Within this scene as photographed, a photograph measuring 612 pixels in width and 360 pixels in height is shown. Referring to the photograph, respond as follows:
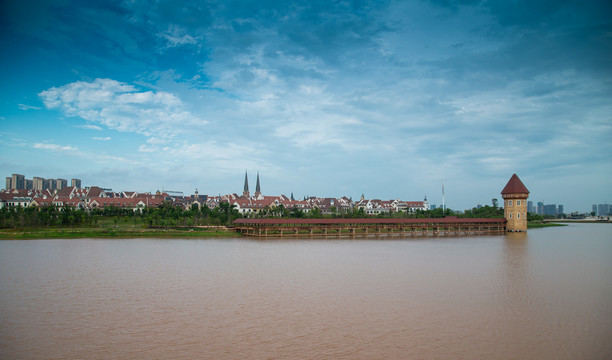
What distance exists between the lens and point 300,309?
1268 cm

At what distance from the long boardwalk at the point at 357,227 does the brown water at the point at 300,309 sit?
18627mm

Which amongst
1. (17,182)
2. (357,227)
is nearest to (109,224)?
(357,227)

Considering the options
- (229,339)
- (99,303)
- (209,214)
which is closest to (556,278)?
(229,339)

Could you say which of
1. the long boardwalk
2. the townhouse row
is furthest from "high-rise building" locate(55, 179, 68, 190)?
the long boardwalk

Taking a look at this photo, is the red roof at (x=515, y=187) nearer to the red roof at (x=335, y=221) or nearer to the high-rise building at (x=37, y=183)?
the red roof at (x=335, y=221)

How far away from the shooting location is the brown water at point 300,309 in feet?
30.9

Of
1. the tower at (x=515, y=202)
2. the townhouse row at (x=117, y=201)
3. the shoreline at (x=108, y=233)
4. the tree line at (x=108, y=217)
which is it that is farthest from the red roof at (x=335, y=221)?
the townhouse row at (x=117, y=201)

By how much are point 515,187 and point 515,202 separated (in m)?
1.95

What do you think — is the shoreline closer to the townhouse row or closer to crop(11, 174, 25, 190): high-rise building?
the townhouse row

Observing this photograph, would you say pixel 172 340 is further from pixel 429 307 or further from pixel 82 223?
pixel 82 223

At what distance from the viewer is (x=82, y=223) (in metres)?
47.4

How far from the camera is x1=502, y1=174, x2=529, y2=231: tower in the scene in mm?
50250

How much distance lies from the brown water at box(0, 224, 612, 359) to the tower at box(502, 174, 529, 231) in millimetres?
29544

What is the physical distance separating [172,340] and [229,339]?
1.40 m
